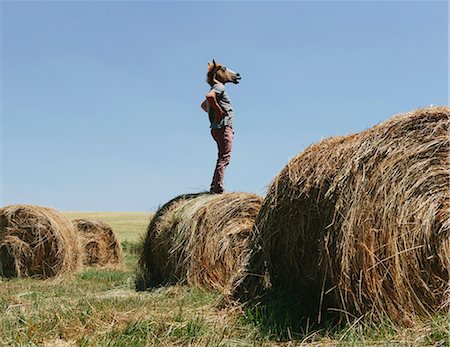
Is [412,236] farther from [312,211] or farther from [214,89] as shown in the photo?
[214,89]

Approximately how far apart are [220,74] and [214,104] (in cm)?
66

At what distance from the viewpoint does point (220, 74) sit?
909 cm

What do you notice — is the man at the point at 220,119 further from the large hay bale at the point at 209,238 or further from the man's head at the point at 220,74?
the large hay bale at the point at 209,238

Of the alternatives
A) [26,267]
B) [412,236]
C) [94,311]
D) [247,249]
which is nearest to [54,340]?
[94,311]

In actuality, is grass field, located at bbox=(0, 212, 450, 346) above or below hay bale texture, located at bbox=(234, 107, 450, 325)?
below

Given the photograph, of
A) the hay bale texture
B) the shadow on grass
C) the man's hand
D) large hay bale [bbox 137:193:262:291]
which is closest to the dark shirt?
the man's hand

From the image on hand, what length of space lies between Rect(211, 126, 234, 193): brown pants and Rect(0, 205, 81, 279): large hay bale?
388 centimetres

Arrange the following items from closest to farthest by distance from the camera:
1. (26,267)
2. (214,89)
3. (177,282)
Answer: (177,282) → (214,89) → (26,267)

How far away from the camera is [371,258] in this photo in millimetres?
4180

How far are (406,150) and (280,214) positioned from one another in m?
1.34

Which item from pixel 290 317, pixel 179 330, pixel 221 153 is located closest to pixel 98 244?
pixel 221 153

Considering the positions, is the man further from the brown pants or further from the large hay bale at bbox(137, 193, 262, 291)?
the large hay bale at bbox(137, 193, 262, 291)

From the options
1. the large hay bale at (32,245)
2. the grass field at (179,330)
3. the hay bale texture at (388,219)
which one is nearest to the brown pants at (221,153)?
the grass field at (179,330)

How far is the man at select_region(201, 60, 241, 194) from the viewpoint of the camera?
8.45 m
